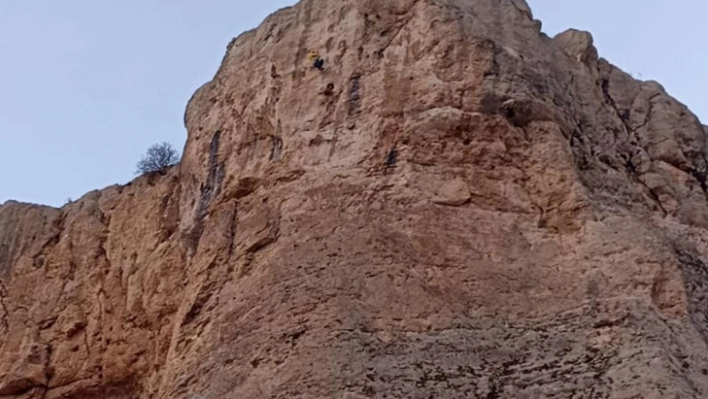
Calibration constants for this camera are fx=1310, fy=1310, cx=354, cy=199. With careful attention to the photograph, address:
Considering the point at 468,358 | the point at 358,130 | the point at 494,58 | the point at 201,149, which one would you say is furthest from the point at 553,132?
the point at 201,149

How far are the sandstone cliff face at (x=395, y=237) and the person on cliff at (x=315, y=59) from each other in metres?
0.15

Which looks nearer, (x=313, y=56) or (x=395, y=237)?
(x=395, y=237)

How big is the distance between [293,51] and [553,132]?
442 centimetres

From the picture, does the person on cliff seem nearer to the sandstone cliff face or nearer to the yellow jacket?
the yellow jacket

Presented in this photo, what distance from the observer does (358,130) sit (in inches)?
688

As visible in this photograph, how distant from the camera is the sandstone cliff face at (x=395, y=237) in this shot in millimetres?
14469

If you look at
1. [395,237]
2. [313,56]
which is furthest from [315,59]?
[395,237]

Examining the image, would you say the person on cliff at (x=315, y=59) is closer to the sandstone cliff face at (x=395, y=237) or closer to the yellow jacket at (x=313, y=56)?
the yellow jacket at (x=313, y=56)

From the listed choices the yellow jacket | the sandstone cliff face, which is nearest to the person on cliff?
the yellow jacket

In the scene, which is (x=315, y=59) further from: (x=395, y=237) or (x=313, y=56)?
(x=395, y=237)

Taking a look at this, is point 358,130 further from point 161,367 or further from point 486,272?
point 161,367

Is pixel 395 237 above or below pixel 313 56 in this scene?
below

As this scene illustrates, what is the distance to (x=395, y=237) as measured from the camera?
15875mm

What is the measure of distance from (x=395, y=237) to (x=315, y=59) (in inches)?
164
